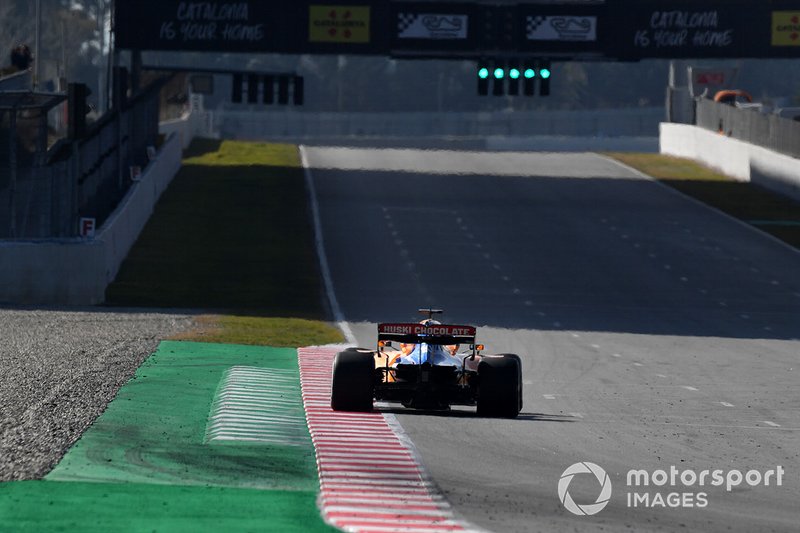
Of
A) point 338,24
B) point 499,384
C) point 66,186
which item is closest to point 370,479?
point 499,384

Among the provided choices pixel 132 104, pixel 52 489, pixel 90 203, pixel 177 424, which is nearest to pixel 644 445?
pixel 177 424

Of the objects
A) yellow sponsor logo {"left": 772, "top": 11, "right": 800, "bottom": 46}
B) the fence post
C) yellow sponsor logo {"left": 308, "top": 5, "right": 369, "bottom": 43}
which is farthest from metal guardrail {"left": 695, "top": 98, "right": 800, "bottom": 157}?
the fence post

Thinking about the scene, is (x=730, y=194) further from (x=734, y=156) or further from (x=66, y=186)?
(x=66, y=186)

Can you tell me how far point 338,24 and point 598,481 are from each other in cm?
4606

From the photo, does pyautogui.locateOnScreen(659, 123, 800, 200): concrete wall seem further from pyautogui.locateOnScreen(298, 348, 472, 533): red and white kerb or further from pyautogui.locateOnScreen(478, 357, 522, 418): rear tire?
pyautogui.locateOnScreen(298, 348, 472, 533): red and white kerb

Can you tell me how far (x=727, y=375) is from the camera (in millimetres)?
25625

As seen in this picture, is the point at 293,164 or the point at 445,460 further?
the point at 293,164

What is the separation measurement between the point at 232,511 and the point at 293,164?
59.1 meters

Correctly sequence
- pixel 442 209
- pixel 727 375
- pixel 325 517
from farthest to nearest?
pixel 442 209, pixel 727 375, pixel 325 517

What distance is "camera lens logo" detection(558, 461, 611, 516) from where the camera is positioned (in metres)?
13.1

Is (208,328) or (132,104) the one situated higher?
(132,104)

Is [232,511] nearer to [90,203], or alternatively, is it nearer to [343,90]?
[90,203]

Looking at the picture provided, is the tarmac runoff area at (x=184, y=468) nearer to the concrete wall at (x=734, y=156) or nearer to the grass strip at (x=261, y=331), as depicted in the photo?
the grass strip at (x=261, y=331)

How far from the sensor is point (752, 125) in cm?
6538
